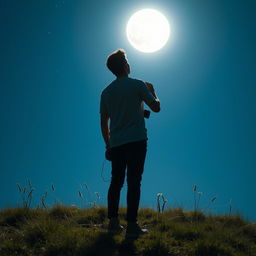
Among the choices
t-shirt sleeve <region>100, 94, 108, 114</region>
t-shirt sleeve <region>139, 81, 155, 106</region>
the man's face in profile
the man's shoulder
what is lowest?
t-shirt sleeve <region>100, 94, 108, 114</region>

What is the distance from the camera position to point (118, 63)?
15.4 feet

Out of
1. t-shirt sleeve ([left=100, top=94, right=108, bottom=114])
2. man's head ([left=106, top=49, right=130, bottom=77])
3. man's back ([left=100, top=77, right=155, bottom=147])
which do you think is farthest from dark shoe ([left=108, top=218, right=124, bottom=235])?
man's head ([left=106, top=49, right=130, bottom=77])

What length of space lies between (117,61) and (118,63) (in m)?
0.04

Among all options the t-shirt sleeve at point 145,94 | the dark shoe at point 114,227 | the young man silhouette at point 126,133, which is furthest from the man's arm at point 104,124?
the dark shoe at point 114,227

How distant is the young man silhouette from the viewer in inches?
172

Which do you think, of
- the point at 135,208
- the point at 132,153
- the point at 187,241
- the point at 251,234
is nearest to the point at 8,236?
the point at 135,208

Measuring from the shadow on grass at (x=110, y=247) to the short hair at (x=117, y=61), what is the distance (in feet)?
8.33

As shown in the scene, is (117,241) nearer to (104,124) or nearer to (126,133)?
(126,133)

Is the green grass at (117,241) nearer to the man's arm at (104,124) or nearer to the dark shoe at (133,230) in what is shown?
the dark shoe at (133,230)

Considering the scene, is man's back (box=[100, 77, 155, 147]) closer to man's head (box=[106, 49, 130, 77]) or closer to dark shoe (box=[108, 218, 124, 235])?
man's head (box=[106, 49, 130, 77])

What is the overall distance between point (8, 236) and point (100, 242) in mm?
1479

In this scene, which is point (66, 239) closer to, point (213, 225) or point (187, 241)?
point (187, 241)

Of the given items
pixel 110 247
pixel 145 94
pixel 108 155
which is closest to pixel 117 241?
pixel 110 247

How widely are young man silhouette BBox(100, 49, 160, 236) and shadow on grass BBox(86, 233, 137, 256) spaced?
0.92 feet
